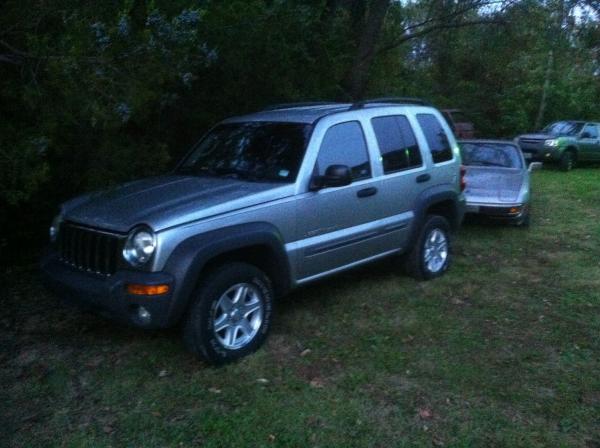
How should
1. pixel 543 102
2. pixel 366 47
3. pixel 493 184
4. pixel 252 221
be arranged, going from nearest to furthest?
1. pixel 252 221
2. pixel 493 184
3. pixel 366 47
4. pixel 543 102

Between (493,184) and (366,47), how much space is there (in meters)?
2.94

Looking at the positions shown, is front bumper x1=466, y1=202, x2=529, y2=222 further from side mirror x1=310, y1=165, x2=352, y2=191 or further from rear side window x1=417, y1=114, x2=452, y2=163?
side mirror x1=310, y1=165, x2=352, y2=191

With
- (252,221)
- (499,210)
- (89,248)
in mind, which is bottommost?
(499,210)

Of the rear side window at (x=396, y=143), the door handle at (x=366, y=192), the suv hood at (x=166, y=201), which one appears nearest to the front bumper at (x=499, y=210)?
the rear side window at (x=396, y=143)

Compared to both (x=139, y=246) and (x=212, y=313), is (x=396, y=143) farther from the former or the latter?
(x=139, y=246)

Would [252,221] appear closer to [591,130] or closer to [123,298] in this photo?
[123,298]

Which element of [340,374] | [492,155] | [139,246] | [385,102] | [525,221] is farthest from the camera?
[492,155]

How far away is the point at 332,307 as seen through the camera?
6102mm

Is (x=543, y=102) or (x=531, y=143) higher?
(x=543, y=102)

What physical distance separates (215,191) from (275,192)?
1.50ft

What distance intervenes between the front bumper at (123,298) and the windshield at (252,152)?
1403 millimetres

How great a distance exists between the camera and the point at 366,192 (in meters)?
5.82

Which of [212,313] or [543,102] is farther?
[543,102]

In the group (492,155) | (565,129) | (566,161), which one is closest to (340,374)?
(492,155)
